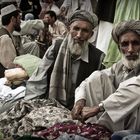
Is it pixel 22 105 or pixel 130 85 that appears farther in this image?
pixel 22 105

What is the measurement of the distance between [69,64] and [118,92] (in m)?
1.42

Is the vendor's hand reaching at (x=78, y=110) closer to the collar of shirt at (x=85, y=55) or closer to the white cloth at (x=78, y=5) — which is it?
the collar of shirt at (x=85, y=55)

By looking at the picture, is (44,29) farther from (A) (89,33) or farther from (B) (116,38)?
(B) (116,38)

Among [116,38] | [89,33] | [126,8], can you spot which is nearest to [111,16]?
[126,8]

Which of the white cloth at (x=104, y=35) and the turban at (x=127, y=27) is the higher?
the turban at (x=127, y=27)

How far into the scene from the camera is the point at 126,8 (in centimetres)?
681

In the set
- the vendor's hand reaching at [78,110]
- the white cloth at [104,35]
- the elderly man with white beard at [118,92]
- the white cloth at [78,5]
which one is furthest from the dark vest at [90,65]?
the white cloth at [78,5]

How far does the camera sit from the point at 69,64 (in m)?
5.53

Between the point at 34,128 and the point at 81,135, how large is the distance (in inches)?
25.5

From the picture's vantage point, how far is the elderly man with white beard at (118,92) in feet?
13.6

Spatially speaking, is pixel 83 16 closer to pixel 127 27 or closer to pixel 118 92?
pixel 127 27

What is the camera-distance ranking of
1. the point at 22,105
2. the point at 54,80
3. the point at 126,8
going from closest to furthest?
1. the point at 22,105
2. the point at 54,80
3. the point at 126,8

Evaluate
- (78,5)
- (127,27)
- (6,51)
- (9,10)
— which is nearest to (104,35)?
(6,51)

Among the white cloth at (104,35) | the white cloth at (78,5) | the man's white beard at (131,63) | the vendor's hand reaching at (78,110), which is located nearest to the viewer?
the vendor's hand reaching at (78,110)
